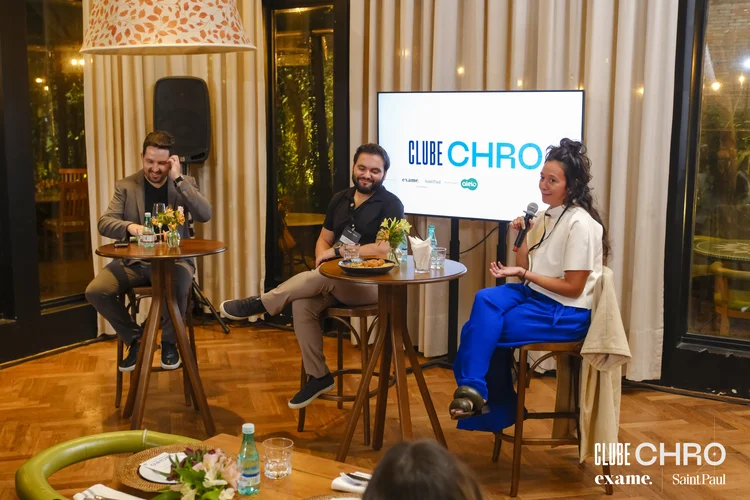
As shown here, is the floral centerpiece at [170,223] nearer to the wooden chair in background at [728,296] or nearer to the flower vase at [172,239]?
the flower vase at [172,239]

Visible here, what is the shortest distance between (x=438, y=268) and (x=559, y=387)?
2.27 feet

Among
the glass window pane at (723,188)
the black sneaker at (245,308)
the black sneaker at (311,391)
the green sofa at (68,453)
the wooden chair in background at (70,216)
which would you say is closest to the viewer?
the green sofa at (68,453)

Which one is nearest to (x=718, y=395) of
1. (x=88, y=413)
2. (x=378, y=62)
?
(x=378, y=62)

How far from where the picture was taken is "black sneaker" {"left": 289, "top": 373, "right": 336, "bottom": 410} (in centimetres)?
346

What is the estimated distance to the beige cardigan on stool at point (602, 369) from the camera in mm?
2902

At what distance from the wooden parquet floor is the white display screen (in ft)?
3.28

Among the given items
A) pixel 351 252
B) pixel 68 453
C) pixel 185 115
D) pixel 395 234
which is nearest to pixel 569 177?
pixel 395 234

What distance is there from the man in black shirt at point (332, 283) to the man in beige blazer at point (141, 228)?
1.33ft

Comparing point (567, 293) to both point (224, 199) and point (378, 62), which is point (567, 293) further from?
point (224, 199)

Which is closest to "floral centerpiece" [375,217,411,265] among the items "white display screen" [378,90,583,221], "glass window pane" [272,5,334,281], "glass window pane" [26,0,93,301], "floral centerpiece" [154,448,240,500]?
"white display screen" [378,90,583,221]

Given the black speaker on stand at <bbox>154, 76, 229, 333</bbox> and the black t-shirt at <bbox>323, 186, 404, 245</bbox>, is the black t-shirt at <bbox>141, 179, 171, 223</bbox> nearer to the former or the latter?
the black t-shirt at <bbox>323, 186, 404, 245</bbox>

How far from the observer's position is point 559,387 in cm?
326

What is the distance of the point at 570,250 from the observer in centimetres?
302

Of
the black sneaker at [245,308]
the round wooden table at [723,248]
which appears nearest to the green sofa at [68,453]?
the black sneaker at [245,308]
